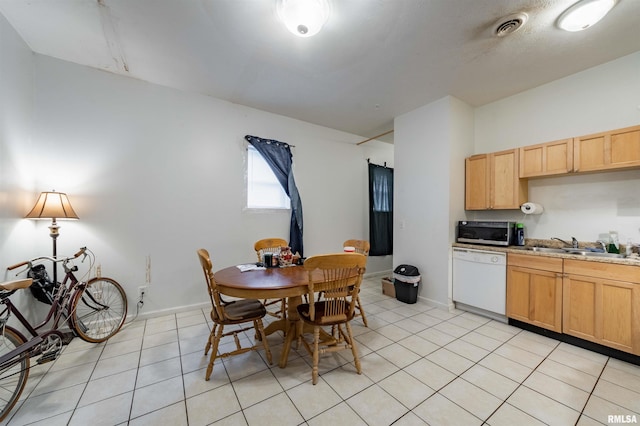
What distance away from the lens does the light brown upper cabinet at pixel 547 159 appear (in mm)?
2520

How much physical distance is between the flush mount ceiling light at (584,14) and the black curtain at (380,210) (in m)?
3.10

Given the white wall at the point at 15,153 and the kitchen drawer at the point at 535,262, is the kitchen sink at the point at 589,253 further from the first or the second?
the white wall at the point at 15,153

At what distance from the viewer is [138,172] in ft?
9.20

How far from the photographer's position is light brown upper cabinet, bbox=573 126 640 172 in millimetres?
2170

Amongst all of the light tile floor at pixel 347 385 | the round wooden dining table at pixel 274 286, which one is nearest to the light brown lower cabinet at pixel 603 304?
the light tile floor at pixel 347 385

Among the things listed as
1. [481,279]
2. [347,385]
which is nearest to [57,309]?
[347,385]

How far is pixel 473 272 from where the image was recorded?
2980 millimetres

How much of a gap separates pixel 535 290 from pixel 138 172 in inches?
184

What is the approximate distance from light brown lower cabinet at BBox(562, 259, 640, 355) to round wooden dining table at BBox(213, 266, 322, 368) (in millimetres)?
2478

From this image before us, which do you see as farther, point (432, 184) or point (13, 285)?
point (432, 184)

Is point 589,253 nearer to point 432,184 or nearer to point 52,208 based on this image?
point 432,184

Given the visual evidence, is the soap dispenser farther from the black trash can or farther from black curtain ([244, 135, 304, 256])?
black curtain ([244, 135, 304, 256])

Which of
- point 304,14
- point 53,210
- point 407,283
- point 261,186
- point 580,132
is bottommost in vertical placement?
point 407,283

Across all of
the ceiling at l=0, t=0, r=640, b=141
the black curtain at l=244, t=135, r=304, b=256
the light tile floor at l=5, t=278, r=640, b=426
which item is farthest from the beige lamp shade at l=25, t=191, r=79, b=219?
the black curtain at l=244, t=135, r=304, b=256
